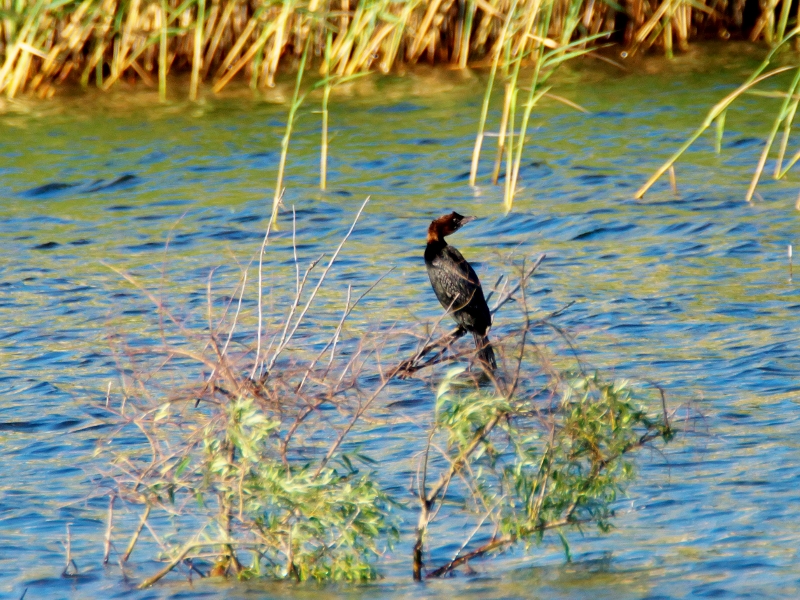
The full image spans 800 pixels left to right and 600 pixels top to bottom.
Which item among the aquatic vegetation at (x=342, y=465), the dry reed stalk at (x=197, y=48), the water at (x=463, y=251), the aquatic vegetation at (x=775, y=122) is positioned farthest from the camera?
the dry reed stalk at (x=197, y=48)

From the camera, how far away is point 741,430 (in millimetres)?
4969

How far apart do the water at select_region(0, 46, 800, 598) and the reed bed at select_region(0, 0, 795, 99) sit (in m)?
0.37

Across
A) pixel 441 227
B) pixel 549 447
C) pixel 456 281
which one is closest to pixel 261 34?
pixel 441 227

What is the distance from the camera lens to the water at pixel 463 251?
3.99 meters

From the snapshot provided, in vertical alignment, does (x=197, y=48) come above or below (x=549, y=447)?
above

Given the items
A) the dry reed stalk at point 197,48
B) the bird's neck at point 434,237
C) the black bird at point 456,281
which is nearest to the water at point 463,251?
the dry reed stalk at point 197,48

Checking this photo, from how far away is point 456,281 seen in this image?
6.10m

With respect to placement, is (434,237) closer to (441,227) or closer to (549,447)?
(441,227)

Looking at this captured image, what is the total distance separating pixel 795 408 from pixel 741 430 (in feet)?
1.17

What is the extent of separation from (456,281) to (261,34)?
5777 mm

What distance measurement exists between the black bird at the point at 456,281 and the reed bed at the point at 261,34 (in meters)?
3.99

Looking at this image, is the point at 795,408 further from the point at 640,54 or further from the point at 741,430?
the point at 640,54

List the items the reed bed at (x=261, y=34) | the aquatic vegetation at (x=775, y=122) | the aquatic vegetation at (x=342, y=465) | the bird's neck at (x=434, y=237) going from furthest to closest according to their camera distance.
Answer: the reed bed at (x=261, y=34), the bird's neck at (x=434, y=237), the aquatic vegetation at (x=775, y=122), the aquatic vegetation at (x=342, y=465)

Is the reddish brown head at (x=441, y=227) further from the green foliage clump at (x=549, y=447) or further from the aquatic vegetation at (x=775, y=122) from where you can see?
the green foliage clump at (x=549, y=447)
